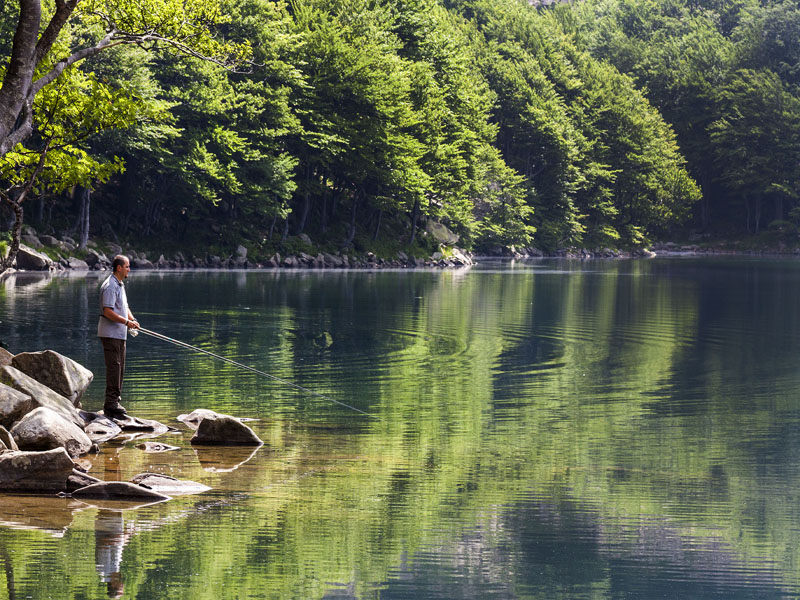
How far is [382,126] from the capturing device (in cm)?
7862

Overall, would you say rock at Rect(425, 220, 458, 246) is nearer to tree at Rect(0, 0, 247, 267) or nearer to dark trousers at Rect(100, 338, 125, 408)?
tree at Rect(0, 0, 247, 267)

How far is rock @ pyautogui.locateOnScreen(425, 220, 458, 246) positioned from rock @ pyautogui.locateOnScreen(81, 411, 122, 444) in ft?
245

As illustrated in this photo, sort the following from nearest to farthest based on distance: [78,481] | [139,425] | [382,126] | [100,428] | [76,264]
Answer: [78,481] < [100,428] < [139,425] < [76,264] < [382,126]

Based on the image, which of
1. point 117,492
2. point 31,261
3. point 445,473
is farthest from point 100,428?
point 31,261

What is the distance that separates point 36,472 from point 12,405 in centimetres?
260

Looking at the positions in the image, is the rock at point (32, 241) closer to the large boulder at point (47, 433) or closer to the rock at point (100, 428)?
the rock at point (100, 428)

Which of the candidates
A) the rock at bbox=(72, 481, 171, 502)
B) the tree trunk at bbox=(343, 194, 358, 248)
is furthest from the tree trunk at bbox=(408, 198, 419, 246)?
the rock at bbox=(72, 481, 171, 502)

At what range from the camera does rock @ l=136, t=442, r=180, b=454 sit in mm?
13477

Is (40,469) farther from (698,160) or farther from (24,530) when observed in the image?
(698,160)

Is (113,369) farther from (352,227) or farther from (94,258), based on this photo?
(352,227)

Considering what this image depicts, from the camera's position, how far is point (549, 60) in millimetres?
130000

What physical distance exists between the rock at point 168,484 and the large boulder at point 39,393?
288 cm

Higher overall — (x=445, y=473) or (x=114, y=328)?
(x=114, y=328)

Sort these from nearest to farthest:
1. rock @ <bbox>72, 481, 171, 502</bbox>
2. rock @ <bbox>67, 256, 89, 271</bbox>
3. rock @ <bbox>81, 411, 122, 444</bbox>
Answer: rock @ <bbox>72, 481, 171, 502</bbox> → rock @ <bbox>81, 411, 122, 444</bbox> → rock @ <bbox>67, 256, 89, 271</bbox>
